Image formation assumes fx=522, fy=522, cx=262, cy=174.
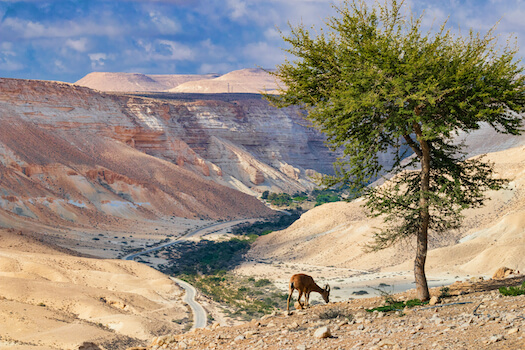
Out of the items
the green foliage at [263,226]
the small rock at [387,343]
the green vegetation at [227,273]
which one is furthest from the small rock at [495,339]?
the green foliage at [263,226]

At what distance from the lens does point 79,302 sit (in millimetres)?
22641

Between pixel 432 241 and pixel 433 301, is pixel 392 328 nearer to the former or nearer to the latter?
pixel 433 301

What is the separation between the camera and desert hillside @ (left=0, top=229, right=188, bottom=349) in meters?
17.8

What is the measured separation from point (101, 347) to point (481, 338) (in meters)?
13.3

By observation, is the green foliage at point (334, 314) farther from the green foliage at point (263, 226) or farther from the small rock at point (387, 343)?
the green foliage at point (263, 226)

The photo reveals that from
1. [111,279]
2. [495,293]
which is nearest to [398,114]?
[495,293]

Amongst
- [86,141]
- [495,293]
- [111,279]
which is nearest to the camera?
[495,293]

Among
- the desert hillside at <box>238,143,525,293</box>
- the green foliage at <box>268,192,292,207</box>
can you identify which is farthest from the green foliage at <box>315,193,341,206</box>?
the desert hillside at <box>238,143,525,293</box>

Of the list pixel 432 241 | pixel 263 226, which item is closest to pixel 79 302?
pixel 432 241

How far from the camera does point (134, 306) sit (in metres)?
24.6

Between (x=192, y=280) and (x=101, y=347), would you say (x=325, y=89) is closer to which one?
(x=101, y=347)

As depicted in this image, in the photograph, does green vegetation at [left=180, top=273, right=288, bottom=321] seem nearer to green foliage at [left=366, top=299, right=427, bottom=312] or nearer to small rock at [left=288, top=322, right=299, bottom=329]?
green foliage at [left=366, top=299, right=427, bottom=312]

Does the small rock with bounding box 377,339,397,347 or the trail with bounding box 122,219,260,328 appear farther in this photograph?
the trail with bounding box 122,219,260,328

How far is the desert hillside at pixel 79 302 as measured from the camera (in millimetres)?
17812
